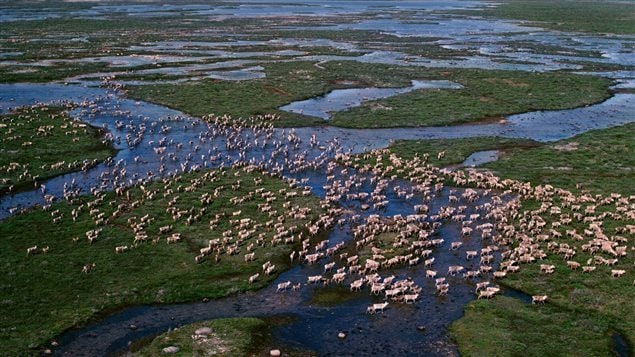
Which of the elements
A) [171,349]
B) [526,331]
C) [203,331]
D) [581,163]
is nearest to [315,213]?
[203,331]

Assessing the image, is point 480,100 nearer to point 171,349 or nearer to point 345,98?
point 345,98

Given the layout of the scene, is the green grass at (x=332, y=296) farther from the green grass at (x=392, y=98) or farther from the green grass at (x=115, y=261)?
the green grass at (x=392, y=98)

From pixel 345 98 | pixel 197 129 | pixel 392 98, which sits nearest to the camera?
pixel 197 129

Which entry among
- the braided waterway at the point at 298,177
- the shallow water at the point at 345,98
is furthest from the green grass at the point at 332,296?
the shallow water at the point at 345,98

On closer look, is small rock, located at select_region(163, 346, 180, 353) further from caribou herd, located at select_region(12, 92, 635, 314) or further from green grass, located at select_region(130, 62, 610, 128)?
green grass, located at select_region(130, 62, 610, 128)

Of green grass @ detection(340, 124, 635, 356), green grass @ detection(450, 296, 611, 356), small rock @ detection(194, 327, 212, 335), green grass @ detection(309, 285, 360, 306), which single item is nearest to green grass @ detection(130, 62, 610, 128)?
green grass @ detection(340, 124, 635, 356)
